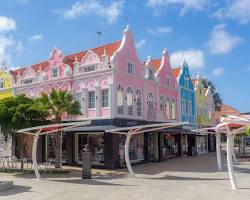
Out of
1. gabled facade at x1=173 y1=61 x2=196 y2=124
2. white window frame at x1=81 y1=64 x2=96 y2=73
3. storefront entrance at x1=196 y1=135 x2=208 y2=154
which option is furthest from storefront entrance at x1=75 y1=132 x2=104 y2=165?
storefront entrance at x1=196 y1=135 x2=208 y2=154

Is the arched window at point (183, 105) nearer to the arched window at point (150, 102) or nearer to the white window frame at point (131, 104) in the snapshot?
the arched window at point (150, 102)

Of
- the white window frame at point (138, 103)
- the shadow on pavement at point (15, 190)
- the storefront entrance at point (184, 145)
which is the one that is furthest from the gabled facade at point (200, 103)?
the shadow on pavement at point (15, 190)

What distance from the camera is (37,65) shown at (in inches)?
1353

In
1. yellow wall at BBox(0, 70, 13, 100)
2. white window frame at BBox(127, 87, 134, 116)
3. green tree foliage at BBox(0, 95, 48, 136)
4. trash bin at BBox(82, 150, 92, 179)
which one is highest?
yellow wall at BBox(0, 70, 13, 100)

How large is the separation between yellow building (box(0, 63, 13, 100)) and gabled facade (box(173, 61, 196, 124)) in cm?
1578

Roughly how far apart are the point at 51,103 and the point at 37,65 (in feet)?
38.1

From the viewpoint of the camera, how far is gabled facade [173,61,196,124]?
37312 millimetres

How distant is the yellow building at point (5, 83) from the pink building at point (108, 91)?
1108mm

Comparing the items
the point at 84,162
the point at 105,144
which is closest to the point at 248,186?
the point at 84,162

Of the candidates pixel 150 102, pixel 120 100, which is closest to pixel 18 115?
pixel 120 100

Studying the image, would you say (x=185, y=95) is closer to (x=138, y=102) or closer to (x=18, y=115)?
(x=138, y=102)

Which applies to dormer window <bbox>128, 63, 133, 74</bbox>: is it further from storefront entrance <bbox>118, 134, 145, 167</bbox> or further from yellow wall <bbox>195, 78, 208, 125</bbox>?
yellow wall <bbox>195, 78, 208, 125</bbox>

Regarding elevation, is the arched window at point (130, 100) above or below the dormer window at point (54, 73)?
below

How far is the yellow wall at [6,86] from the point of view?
3428cm
